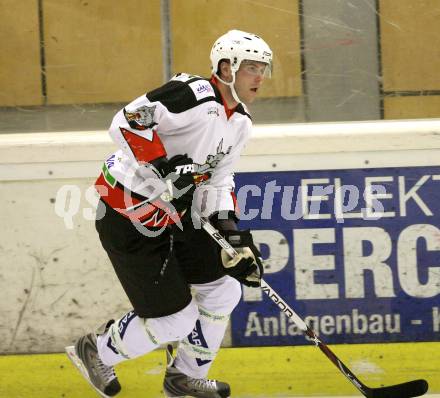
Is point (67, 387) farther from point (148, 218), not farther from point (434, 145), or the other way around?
point (434, 145)

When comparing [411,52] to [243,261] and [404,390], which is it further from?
[404,390]

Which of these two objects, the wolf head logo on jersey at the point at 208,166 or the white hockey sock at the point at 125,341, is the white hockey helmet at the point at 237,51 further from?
the white hockey sock at the point at 125,341

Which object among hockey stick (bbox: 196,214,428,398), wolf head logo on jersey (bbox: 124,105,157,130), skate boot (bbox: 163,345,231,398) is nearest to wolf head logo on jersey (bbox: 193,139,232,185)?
hockey stick (bbox: 196,214,428,398)

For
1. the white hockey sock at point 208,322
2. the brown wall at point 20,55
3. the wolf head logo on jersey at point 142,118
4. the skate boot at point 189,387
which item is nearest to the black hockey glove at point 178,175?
the wolf head logo on jersey at point 142,118

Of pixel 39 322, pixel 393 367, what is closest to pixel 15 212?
pixel 39 322

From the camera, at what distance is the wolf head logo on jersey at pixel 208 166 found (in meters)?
3.51

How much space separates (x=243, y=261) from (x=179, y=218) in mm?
267

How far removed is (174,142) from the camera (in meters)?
3.46

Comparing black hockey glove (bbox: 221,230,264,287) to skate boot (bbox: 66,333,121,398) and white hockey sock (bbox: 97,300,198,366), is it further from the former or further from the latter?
skate boot (bbox: 66,333,121,398)

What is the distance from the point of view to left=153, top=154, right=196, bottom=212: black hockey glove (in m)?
3.33

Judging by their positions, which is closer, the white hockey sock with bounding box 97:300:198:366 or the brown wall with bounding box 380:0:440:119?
the white hockey sock with bounding box 97:300:198:366

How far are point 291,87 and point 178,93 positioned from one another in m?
1.01

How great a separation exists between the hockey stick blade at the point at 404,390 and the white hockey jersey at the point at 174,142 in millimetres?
865

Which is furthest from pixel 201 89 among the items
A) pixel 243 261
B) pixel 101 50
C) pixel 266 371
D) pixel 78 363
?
pixel 266 371
